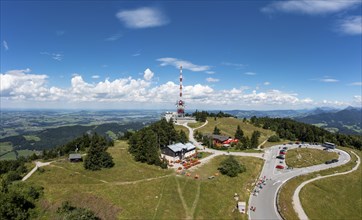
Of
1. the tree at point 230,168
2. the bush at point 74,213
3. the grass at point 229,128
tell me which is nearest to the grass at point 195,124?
the grass at point 229,128

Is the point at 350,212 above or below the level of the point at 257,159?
below

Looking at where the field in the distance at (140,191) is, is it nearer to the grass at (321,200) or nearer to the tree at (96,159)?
A: the tree at (96,159)

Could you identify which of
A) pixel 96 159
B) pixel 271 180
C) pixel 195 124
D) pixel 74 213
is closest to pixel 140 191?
pixel 74 213

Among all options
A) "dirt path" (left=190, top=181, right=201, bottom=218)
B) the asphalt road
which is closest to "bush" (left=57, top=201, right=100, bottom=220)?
"dirt path" (left=190, top=181, right=201, bottom=218)

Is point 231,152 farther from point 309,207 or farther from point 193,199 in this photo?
point 193,199

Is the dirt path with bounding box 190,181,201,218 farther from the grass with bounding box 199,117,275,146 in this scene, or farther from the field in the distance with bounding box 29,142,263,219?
the grass with bounding box 199,117,275,146

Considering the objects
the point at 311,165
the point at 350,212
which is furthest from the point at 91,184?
the point at 311,165

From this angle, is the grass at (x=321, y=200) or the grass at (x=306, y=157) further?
the grass at (x=306, y=157)

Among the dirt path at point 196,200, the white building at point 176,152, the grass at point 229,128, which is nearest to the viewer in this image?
the dirt path at point 196,200
